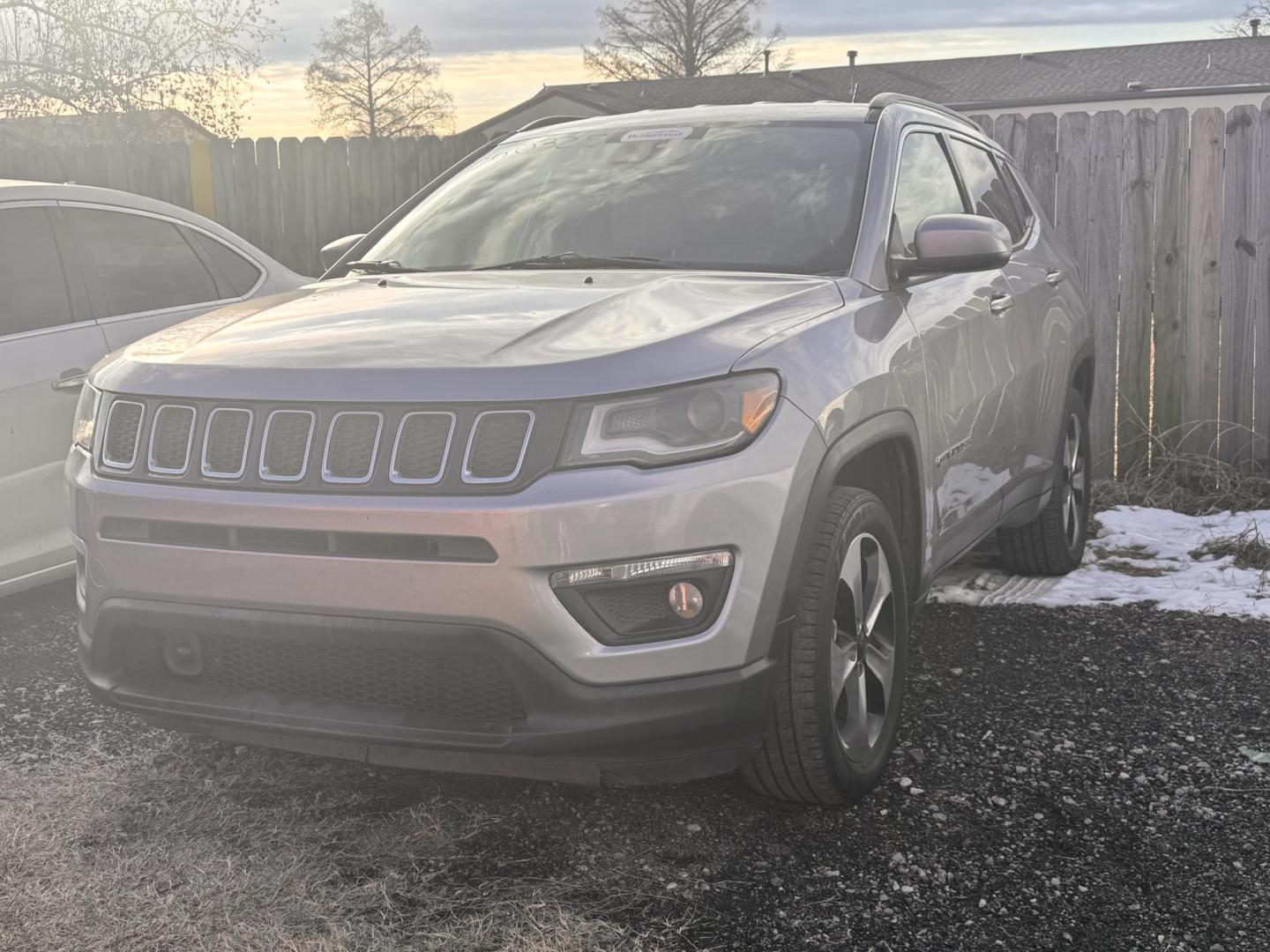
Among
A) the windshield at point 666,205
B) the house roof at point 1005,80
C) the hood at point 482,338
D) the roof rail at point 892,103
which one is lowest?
the hood at point 482,338

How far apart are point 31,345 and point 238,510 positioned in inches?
98.8

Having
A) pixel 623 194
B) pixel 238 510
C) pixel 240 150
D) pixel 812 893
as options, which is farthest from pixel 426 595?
pixel 240 150

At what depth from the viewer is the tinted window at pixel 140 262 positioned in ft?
17.6

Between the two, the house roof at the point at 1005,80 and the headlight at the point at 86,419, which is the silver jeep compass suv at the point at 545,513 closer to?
→ the headlight at the point at 86,419

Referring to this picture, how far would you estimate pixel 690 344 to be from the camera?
9.79ft

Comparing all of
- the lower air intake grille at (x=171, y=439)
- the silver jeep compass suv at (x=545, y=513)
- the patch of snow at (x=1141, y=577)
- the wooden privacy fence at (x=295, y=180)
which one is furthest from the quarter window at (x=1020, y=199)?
the wooden privacy fence at (x=295, y=180)

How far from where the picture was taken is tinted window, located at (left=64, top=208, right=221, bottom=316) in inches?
211

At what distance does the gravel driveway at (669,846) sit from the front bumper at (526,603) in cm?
32

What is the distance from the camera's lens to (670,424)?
9.46 feet

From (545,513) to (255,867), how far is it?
116 centimetres

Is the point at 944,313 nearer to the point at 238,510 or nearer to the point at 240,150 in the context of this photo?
the point at 238,510

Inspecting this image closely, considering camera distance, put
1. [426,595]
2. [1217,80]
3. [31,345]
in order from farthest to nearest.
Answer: [1217,80] < [31,345] < [426,595]

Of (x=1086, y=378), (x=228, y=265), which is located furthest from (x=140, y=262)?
(x=1086, y=378)

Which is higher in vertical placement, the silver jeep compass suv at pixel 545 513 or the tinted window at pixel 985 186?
the tinted window at pixel 985 186
